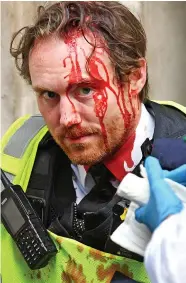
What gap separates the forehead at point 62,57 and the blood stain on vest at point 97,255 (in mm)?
302

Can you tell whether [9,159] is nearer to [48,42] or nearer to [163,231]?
[48,42]

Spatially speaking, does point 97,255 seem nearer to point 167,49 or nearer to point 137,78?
point 137,78

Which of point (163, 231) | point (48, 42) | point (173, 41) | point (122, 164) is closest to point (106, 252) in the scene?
point (122, 164)

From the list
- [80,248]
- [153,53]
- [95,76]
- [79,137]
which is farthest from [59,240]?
[153,53]

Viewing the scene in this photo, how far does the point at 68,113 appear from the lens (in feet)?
2.86

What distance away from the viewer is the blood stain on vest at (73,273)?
865 mm

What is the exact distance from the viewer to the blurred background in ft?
4.89

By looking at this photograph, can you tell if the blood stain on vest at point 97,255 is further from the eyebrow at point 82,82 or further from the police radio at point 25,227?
the eyebrow at point 82,82

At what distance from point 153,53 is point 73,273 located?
878 millimetres

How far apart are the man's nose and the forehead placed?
0.12 feet

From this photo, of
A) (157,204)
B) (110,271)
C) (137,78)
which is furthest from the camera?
(137,78)

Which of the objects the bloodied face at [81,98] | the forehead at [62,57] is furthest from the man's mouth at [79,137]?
the forehead at [62,57]

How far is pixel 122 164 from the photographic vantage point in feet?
3.05

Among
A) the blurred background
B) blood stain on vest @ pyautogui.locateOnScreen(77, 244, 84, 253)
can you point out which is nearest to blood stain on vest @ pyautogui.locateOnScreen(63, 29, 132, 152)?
blood stain on vest @ pyautogui.locateOnScreen(77, 244, 84, 253)
